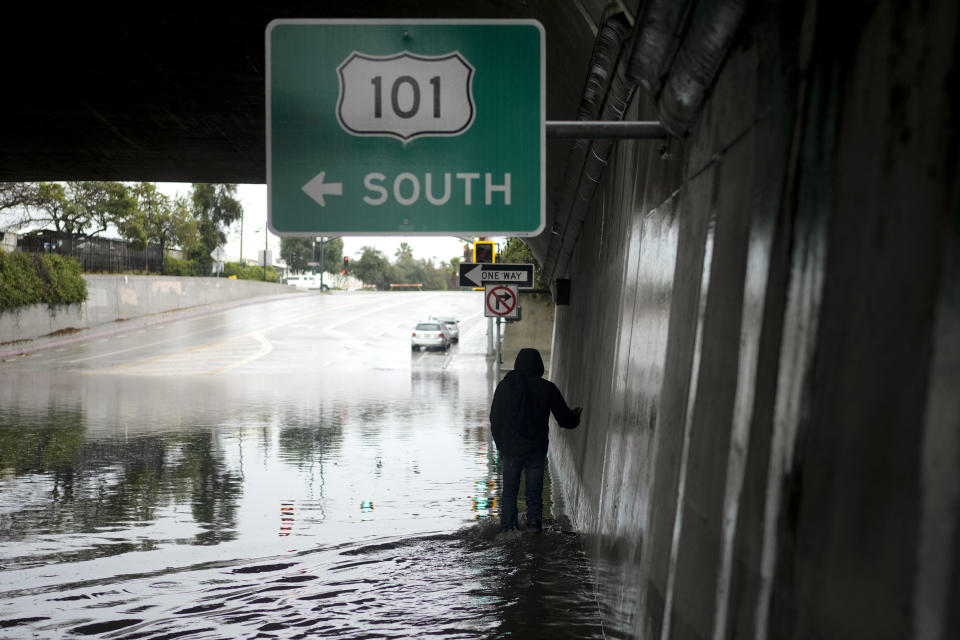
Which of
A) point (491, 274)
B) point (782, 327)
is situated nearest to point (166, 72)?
point (491, 274)

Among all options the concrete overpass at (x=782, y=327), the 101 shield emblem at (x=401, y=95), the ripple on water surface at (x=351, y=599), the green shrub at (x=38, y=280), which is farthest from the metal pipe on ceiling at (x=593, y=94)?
the green shrub at (x=38, y=280)

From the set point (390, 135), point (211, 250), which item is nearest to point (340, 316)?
point (211, 250)

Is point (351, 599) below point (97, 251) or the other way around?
below

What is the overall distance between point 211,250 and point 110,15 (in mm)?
77276

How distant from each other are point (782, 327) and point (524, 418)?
243 inches

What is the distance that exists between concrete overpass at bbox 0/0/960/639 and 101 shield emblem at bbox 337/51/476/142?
1114 mm

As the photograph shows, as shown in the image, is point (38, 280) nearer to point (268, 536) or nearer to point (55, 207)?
point (55, 207)

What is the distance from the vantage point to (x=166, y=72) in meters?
11.8

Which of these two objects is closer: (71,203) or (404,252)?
(71,203)

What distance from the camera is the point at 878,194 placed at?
102 inches

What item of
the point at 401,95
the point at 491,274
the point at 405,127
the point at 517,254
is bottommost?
the point at 491,274

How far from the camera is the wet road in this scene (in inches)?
275

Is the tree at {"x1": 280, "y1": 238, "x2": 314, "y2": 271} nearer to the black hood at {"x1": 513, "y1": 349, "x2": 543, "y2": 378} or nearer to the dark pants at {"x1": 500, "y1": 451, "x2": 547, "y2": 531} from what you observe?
the dark pants at {"x1": 500, "y1": 451, "x2": 547, "y2": 531}

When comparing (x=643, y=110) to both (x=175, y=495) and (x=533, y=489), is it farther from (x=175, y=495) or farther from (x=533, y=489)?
(x=175, y=495)
